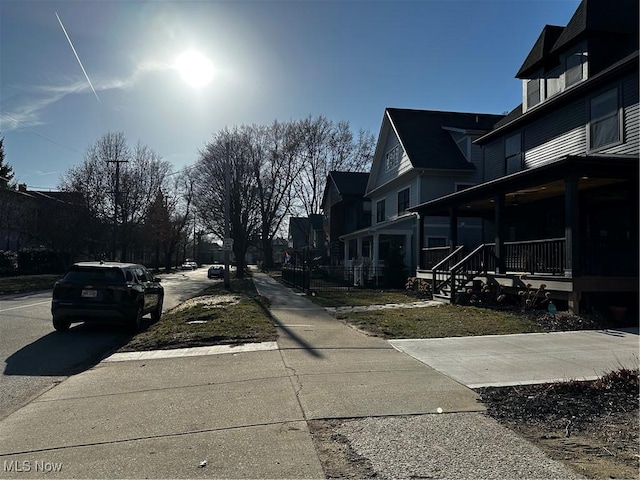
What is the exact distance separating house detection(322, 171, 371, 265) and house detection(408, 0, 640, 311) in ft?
71.0

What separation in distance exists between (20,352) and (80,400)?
4075mm

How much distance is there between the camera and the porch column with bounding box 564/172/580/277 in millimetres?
12016

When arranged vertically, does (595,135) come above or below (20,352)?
above

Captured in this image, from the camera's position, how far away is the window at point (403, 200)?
28058 millimetres

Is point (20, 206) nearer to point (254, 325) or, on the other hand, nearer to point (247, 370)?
point (254, 325)

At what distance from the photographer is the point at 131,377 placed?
7.01m

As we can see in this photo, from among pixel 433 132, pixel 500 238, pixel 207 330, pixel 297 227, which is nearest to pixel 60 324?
pixel 207 330

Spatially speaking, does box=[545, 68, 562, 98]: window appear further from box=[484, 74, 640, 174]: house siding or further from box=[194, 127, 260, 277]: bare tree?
box=[194, 127, 260, 277]: bare tree

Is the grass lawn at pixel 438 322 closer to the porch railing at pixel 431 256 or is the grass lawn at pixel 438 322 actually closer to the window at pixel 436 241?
the porch railing at pixel 431 256

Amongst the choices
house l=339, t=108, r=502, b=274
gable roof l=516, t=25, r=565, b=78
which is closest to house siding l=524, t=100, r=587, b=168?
gable roof l=516, t=25, r=565, b=78

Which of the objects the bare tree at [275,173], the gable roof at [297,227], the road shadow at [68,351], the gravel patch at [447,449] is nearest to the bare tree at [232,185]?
the bare tree at [275,173]

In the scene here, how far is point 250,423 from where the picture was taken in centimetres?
492

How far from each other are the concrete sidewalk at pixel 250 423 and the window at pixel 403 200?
68.7ft

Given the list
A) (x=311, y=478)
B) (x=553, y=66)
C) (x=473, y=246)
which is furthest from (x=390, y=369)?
(x=473, y=246)
